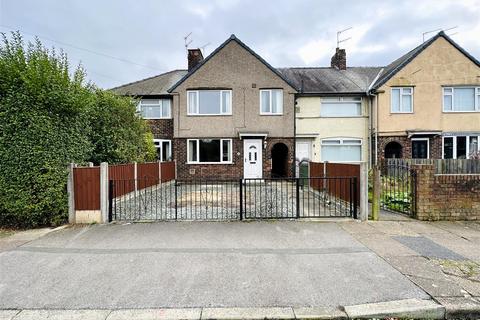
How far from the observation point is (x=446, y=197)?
7.77m

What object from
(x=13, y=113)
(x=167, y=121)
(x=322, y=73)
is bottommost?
(x=13, y=113)

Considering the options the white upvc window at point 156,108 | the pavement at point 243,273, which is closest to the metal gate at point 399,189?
the pavement at point 243,273

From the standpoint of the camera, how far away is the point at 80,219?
7.62 meters

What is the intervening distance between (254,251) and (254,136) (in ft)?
39.8

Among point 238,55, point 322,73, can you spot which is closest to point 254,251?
point 238,55

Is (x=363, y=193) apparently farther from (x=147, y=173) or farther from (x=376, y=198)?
(x=147, y=173)

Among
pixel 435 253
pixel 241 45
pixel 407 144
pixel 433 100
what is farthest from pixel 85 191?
pixel 433 100

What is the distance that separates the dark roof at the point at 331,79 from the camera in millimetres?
18422

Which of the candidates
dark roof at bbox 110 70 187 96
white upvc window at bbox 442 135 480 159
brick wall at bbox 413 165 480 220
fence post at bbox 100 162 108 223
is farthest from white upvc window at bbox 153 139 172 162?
white upvc window at bbox 442 135 480 159

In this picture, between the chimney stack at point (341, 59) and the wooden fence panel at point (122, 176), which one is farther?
the chimney stack at point (341, 59)

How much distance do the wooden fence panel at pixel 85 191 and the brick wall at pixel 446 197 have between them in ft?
28.4

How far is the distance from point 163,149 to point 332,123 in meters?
10.8

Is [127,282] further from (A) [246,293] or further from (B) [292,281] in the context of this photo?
(B) [292,281]

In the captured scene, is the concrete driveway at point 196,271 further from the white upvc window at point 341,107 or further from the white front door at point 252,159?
the white upvc window at point 341,107
